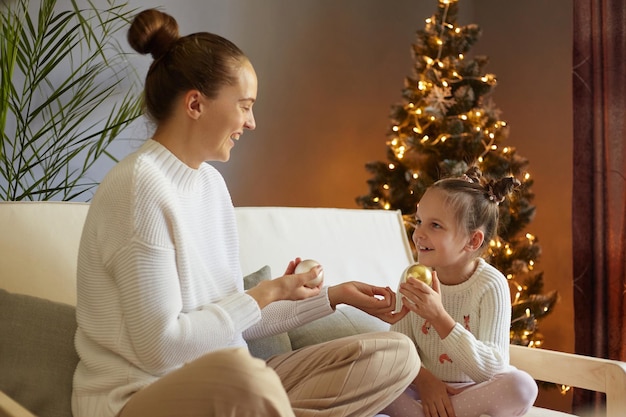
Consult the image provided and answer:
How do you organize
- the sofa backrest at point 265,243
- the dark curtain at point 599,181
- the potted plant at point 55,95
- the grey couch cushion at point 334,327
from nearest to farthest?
the sofa backrest at point 265,243 → the grey couch cushion at point 334,327 → the potted plant at point 55,95 → the dark curtain at point 599,181

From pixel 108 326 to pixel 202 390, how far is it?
0.36m

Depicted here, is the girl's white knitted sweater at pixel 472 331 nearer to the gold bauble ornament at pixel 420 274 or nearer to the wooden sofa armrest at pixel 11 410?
the gold bauble ornament at pixel 420 274

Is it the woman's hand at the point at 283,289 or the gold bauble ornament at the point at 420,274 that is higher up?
the woman's hand at the point at 283,289

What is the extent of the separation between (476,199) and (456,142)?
1248mm

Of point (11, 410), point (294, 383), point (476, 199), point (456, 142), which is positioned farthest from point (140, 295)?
point (456, 142)

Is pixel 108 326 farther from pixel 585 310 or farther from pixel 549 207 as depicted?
pixel 549 207

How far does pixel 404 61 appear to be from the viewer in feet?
14.6

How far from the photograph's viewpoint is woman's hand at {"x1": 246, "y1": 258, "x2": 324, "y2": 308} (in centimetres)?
165

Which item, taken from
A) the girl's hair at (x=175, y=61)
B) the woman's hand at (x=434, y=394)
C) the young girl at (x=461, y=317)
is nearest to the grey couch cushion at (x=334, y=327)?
the young girl at (x=461, y=317)

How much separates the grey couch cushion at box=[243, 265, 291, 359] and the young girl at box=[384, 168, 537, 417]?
32cm

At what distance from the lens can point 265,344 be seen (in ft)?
6.51

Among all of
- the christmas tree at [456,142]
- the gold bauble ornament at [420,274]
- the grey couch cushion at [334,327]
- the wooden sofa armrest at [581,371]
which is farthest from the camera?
the christmas tree at [456,142]

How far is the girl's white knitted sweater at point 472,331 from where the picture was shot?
6.43 feet

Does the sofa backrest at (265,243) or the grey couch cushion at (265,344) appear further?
the grey couch cushion at (265,344)
